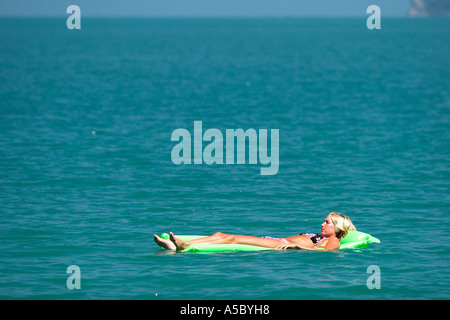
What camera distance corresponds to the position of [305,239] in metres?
18.7

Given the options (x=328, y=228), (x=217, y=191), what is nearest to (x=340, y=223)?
(x=328, y=228)

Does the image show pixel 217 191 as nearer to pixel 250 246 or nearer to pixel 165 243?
pixel 250 246

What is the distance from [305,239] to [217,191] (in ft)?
25.3

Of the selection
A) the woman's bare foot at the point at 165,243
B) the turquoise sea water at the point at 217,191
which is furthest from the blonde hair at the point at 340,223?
the woman's bare foot at the point at 165,243

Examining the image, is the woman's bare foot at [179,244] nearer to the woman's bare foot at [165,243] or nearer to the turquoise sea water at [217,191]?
the woman's bare foot at [165,243]

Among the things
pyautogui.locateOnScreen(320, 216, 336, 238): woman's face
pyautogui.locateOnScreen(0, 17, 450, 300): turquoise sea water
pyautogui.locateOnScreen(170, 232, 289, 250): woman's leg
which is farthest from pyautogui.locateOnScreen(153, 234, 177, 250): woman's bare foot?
pyautogui.locateOnScreen(320, 216, 336, 238): woman's face

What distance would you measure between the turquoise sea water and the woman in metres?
0.30

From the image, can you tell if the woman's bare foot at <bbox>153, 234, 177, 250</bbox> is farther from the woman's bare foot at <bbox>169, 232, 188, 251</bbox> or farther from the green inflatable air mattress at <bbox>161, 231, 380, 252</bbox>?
the green inflatable air mattress at <bbox>161, 231, 380, 252</bbox>

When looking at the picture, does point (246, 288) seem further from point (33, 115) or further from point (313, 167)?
point (33, 115)

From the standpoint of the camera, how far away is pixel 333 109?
50.0 m

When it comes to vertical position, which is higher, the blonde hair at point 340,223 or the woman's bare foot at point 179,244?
the blonde hair at point 340,223

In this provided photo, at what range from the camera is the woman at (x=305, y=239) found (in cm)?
1830

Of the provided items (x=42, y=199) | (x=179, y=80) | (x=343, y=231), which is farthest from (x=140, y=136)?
(x=179, y=80)

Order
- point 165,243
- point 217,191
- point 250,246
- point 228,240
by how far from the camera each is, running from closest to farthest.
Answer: point 165,243
point 228,240
point 250,246
point 217,191
